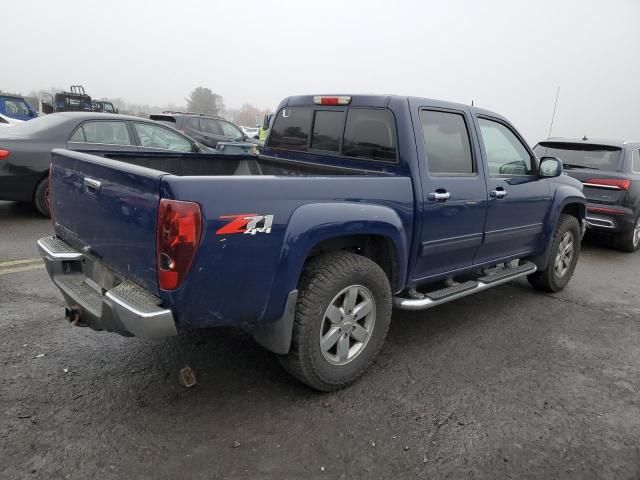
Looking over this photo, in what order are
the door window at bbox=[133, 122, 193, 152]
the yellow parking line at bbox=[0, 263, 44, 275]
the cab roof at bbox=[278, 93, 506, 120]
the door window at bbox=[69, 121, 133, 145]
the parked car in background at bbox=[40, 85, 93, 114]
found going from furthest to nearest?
the parked car in background at bbox=[40, 85, 93, 114]
the door window at bbox=[133, 122, 193, 152]
the door window at bbox=[69, 121, 133, 145]
the yellow parking line at bbox=[0, 263, 44, 275]
the cab roof at bbox=[278, 93, 506, 120]

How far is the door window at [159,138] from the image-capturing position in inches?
293

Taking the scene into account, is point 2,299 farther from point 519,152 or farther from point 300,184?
point 519,152

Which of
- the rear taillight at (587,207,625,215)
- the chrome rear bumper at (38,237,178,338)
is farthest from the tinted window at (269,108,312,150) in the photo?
the rear taillight at (587,207,625,215)

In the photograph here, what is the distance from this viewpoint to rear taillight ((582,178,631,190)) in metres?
7.09

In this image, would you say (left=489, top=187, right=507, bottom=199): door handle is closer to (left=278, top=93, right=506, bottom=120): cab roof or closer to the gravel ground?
(left=278, top=93, right=506, bottom=120): cab roof

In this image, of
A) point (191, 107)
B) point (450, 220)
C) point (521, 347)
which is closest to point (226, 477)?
point (450, 220)

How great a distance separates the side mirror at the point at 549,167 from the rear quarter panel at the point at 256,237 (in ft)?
7.92

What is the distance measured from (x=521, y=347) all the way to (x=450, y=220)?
1.24 m

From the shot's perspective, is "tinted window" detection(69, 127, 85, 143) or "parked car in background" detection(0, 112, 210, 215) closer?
"parked car in background" detection(0, 112, 210, 215)

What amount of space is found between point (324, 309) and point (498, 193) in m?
2.00

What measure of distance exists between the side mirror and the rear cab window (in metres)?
1.92

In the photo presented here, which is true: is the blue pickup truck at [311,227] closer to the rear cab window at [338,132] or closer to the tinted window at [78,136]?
the rear cab window at [338,132]

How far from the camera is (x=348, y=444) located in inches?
101

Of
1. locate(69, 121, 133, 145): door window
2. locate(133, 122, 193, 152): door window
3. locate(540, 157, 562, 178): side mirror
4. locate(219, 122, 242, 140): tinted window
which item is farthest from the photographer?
locate(219, 122, 242, 140): tinted window
